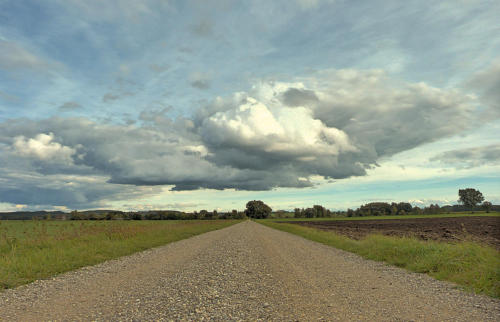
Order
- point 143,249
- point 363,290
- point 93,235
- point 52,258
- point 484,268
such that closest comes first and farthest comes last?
point 363,290, point 484,268, point 52,258, point 143,249, point 93,235

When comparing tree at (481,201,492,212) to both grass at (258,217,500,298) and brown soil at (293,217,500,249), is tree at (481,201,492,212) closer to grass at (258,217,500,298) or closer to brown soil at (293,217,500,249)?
brown soil at (293,217,500,249)

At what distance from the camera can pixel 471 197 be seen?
18088cm

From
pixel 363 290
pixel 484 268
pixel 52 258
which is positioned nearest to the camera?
pixel 363 290

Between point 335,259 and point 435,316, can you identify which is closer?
point 435,316

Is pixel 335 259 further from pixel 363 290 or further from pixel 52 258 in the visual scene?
pixel 52 258

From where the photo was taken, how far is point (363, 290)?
10.7 meters

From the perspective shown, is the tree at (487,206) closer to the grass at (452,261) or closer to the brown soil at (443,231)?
the brown soil at (443,231)

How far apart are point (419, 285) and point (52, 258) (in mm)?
18432

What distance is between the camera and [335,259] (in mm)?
18297

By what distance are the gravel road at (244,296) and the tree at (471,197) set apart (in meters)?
213

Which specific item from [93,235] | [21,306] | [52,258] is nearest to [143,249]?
[93,235]

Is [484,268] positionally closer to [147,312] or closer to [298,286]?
[298,286]

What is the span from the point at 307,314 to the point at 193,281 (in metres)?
5.64

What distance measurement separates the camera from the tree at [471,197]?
18012 cm
